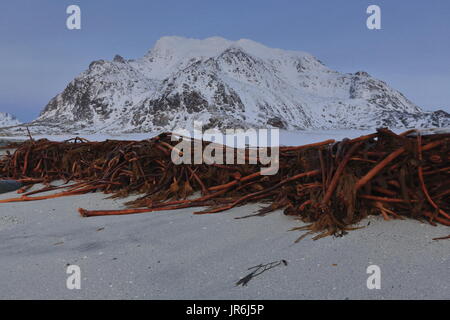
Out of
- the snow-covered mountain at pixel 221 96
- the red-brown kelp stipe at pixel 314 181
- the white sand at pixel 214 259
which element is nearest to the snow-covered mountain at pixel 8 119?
the snow-covered mountain at pixel 221 96

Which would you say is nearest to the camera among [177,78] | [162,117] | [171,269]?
[171,269]

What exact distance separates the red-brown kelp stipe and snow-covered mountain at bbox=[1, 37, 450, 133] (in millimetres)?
9057

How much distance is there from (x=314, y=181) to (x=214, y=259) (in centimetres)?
62

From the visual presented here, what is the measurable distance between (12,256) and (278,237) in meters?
1.00

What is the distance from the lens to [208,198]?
5.68ft

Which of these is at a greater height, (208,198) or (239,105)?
(239,105)

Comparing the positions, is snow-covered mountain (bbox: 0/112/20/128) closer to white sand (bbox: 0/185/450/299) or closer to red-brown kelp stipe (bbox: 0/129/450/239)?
red-brown kelp stipe (bbox: 0/129/450/239)

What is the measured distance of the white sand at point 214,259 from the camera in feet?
2.67

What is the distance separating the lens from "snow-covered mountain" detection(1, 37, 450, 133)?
588 inches

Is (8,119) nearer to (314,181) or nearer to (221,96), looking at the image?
(221,96)

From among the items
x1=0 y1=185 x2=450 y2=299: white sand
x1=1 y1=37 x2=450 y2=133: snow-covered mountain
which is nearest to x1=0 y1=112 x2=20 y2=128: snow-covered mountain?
x1=1 y1=37 x2=450 y2=133: snow-covered mountain
